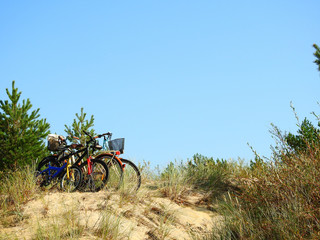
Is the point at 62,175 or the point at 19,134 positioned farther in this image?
the point at 19,134

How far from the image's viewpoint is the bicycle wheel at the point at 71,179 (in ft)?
27.4

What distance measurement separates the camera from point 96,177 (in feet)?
29.1

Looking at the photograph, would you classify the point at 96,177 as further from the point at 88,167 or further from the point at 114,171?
the point at 88,167

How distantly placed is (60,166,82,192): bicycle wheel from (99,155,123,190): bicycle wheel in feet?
2.28

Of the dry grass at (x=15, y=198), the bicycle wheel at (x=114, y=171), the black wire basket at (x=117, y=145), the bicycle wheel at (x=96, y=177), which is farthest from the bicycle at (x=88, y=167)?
the dry grass at (x=15, y=198)

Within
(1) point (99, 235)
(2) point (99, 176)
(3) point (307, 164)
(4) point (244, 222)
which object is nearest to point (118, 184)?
(2) point (99, 176)

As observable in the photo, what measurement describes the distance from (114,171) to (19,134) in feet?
15.4

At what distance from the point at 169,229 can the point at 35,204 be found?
2.99 metres

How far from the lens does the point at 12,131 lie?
11523mm

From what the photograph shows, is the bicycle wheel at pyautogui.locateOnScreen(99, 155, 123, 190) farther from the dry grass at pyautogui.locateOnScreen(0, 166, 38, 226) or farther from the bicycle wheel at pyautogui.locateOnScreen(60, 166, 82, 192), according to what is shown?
the dry grass at pyautogui.locateOnScreen(0, 166, 38, 226)

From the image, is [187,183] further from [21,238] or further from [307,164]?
[21,238]

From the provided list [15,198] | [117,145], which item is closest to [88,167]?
[117,145]

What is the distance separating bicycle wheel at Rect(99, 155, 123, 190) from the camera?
8.44m

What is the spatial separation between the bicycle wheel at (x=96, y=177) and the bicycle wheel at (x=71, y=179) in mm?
211
